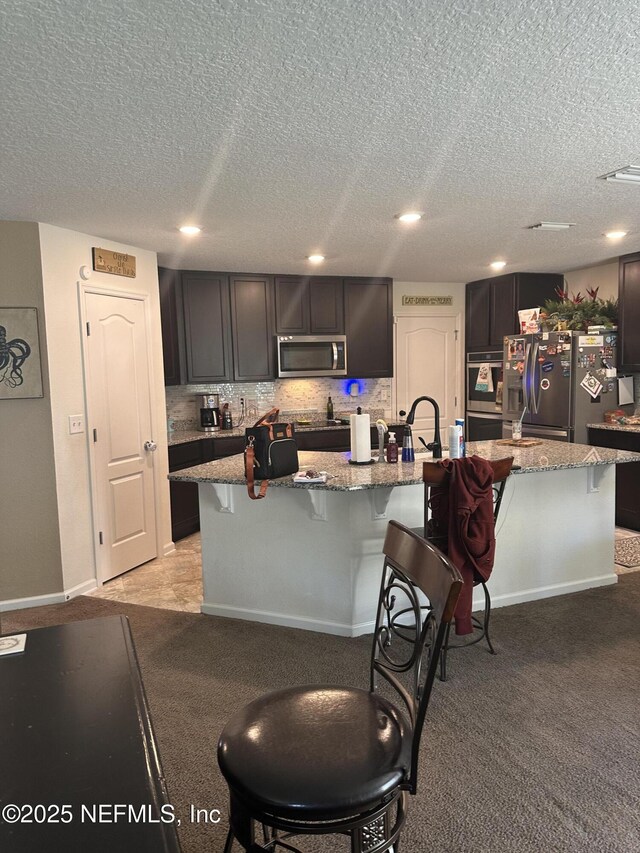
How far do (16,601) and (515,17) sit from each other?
3.96 metres

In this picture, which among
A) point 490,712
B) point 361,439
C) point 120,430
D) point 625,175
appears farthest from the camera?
point 120,430

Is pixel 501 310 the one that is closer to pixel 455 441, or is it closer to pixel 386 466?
pixel 455 441

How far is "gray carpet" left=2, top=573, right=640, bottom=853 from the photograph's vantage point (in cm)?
183

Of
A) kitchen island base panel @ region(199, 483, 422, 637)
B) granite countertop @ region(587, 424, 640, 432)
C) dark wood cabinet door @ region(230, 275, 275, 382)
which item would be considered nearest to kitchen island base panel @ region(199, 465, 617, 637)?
kitchen island base panel @ region(199, 483, 422, 637)

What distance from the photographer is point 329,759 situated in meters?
1.24

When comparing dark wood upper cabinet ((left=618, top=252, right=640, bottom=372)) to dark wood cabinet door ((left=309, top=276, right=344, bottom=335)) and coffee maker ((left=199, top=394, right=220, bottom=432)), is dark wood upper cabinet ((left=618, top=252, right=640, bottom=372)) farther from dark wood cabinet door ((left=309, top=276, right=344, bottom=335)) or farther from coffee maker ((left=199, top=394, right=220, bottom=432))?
coffee maker ((left=199, top=394, right=220, bottom=432))

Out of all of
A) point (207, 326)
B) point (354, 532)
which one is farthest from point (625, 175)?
point (207, 326)

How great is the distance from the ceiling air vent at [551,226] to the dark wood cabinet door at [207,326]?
283 centimetres

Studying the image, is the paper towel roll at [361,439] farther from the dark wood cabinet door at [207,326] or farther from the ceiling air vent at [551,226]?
the dark wood cabinet door at [207,326]

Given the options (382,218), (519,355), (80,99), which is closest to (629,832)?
(80,99)

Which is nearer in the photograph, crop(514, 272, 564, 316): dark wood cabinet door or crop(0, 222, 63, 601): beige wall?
crop(0, 222, 63, 601): beige wall

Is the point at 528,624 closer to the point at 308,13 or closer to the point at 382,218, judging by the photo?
the point at 382,218

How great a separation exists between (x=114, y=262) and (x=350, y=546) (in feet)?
8.76

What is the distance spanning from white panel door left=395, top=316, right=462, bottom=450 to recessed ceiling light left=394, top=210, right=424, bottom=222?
2.92 m
